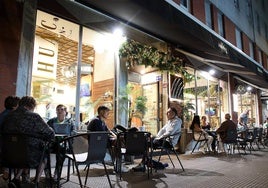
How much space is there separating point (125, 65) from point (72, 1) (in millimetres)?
2432

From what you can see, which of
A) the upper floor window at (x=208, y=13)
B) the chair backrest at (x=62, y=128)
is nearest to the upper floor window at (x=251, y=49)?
the upper floor window at (x=208, y=13)

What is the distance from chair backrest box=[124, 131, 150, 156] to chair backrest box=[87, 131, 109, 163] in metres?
0.77

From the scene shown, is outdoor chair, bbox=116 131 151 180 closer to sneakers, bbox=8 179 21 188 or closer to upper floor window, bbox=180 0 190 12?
sneakers, bbox=8 179 21 188

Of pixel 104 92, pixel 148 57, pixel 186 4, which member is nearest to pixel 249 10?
pixel 186 4

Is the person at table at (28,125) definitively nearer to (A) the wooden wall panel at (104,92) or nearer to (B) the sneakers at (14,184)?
(B) the sneakers at (14,184)

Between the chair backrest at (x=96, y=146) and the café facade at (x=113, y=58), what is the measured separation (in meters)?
2.30

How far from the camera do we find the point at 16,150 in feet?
8.71

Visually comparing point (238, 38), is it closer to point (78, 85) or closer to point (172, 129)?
point (172, 129)

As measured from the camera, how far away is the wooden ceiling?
20.6ft

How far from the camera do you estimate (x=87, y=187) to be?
346 cm

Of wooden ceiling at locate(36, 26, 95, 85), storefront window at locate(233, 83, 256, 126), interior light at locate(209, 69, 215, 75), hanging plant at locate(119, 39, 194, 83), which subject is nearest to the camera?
wooden ceiling at locate(36, 26, 95, 85)

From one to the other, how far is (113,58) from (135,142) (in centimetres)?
368

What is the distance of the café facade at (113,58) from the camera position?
5.25 meters

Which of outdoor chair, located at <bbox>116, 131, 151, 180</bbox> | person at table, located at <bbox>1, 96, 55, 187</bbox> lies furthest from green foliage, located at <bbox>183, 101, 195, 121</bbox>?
person at table, located at <bbox>1, 96, 55, 187</bbox>
